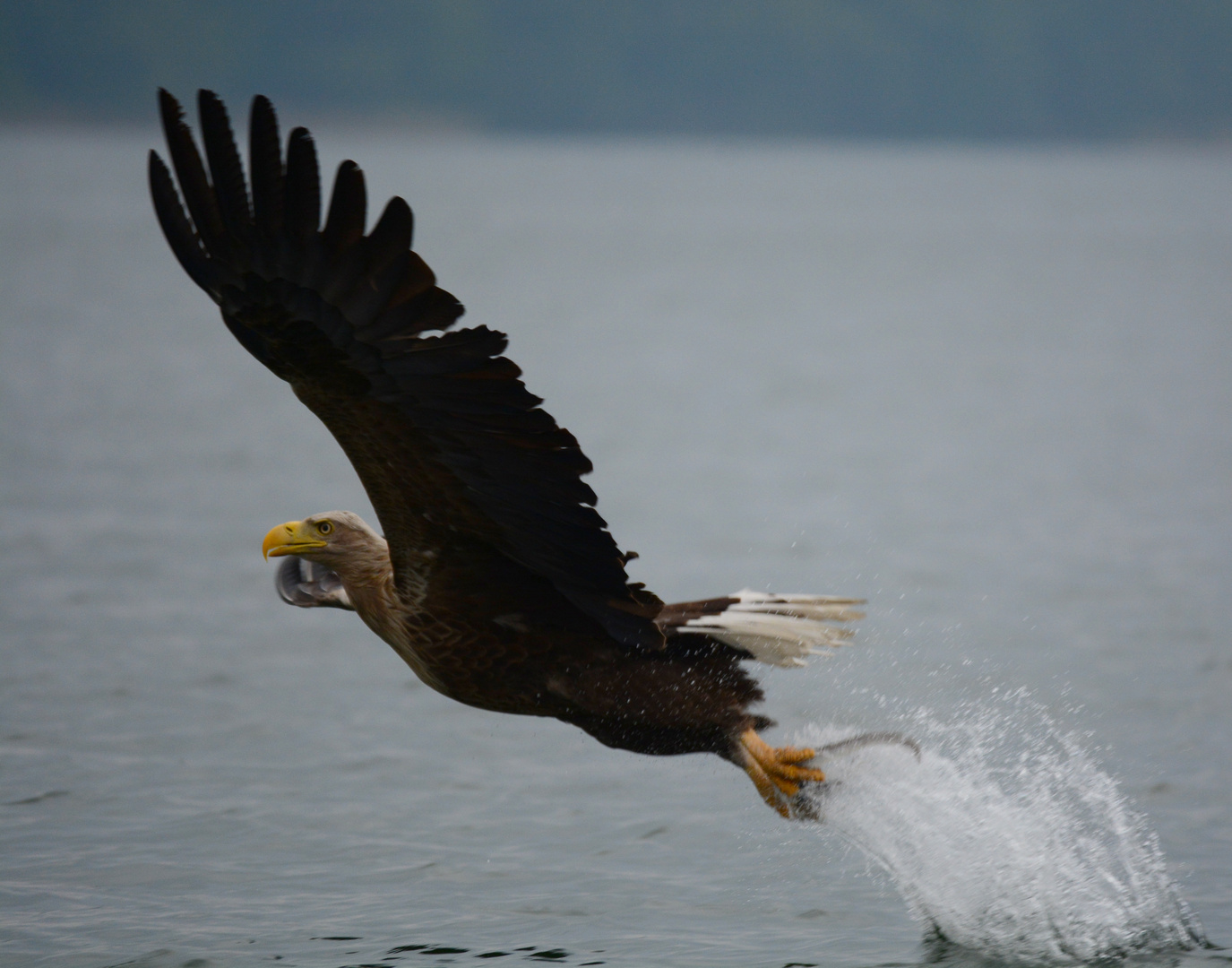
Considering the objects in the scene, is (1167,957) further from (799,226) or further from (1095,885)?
(799,226)

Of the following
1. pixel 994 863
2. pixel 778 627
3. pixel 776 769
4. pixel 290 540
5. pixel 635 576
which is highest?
pixel 635 576

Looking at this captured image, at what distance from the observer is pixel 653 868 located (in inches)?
235

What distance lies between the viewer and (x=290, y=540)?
4.91 m

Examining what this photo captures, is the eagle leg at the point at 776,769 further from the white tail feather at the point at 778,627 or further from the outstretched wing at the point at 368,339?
the outstretched wing at the point at 368,339

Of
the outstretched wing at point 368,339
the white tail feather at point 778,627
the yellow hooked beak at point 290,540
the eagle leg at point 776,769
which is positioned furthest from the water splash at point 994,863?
the yellow hooked beak at point 290,540

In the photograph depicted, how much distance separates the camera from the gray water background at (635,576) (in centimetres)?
568

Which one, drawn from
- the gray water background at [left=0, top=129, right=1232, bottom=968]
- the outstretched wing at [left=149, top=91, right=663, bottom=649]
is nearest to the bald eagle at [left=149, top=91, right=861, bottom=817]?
the outstretched wing at [left=149, top=91, right=663, bottom=649]

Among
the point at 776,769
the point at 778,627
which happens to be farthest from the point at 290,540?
the point at 776,769

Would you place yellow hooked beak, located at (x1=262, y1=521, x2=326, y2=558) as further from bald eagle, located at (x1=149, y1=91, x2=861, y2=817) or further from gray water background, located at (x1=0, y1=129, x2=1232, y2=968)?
gray water background, located at (x1=0, y1=129, x2=1232, y2=968)

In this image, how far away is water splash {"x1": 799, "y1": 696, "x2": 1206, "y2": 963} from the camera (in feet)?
16.4

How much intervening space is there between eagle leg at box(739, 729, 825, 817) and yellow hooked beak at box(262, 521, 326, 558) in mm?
1275

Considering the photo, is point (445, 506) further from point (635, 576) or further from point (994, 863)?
point (635, 576)

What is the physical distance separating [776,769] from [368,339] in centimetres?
160

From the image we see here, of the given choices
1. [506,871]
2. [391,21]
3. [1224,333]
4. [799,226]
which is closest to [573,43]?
[391,21]
